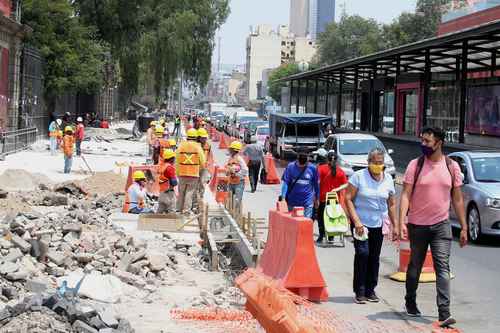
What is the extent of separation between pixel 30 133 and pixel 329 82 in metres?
27.0

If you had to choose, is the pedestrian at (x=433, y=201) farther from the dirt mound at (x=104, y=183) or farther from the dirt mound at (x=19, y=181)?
the dirt mound at (x=19, y=181)

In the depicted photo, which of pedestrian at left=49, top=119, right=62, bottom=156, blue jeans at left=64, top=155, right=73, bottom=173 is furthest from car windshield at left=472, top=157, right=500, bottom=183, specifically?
pedestrian at left=49, top=119, right=62, bottom=156

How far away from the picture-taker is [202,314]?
30.2ft

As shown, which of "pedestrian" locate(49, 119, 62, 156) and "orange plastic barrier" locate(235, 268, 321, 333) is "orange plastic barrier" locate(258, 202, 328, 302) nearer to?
"orange plastic barrier" locate(235, 268, 321, 333)

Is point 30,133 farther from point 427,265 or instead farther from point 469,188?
point 427,265

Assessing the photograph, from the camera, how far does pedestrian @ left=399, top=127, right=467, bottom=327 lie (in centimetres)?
875

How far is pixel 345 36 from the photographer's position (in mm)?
129500

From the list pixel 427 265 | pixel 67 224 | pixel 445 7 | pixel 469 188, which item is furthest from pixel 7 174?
pixel 445 7

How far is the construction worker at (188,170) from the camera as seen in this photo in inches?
667

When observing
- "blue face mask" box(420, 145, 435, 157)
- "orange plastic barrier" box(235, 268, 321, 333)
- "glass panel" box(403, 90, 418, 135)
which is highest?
"glass panel" box(403, 90, 418, 135)

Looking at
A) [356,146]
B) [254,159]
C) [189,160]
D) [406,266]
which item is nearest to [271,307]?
[406,266]

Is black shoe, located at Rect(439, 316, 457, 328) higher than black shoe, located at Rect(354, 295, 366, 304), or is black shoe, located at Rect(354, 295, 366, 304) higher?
black shoe, located at Rect(439, 316, 457, 328)

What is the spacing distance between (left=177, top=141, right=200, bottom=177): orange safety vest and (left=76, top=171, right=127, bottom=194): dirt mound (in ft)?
17.0

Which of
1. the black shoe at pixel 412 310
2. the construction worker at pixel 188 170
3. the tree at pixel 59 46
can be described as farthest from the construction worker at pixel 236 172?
the tree at pixel 59 46
